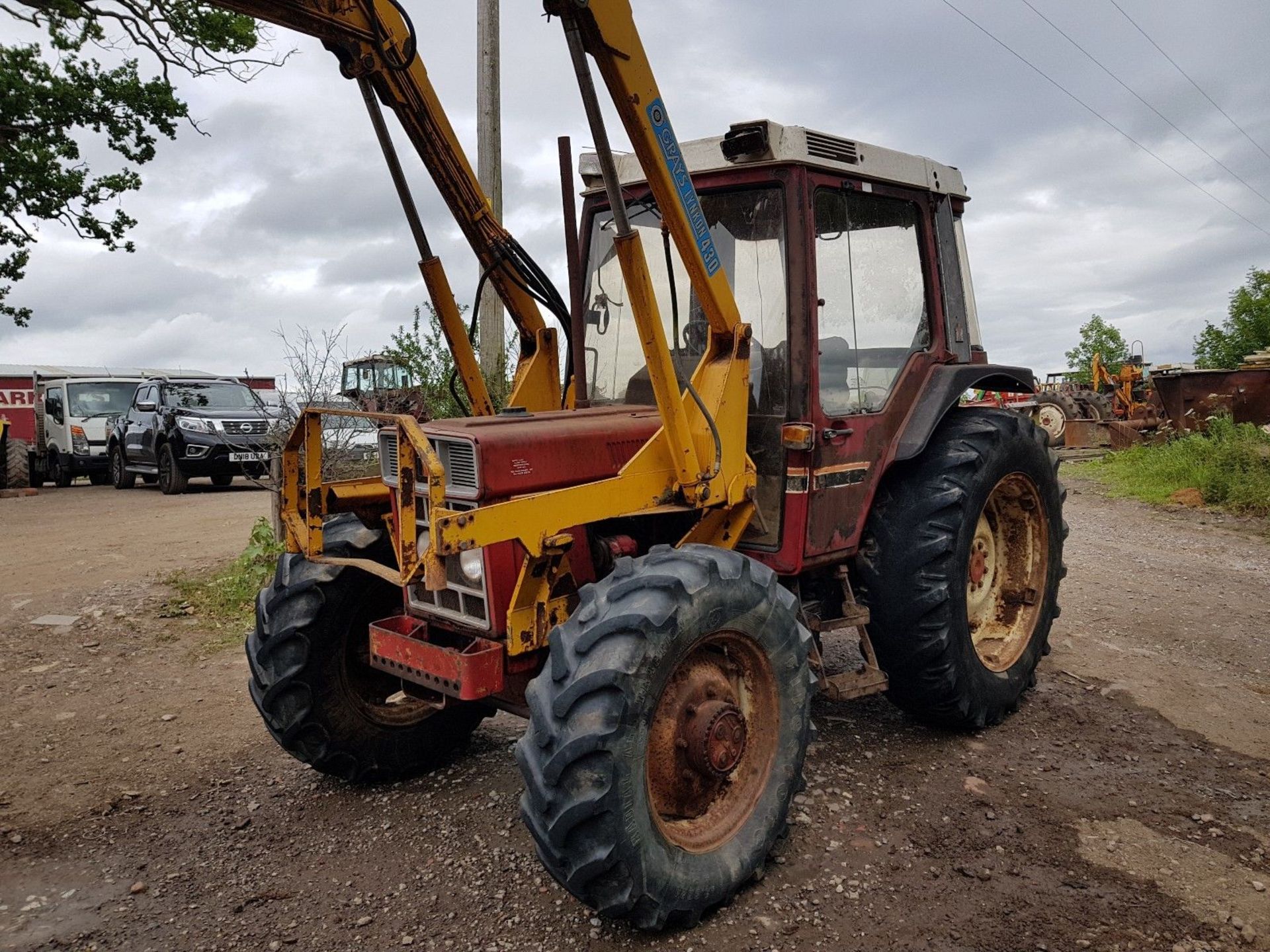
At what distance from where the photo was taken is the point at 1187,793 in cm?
389

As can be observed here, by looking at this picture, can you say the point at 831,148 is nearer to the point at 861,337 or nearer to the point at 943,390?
the point at 861,337

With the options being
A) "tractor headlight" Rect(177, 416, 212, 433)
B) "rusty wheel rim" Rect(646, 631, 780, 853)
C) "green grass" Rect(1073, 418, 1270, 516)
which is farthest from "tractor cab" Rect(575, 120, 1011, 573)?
"tractor headlight" Rect(177, 416, 212, 433)

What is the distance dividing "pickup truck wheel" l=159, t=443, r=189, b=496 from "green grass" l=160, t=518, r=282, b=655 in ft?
25.1

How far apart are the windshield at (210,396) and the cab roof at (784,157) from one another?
12.6 m

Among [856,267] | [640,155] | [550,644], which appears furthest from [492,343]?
[550,644]

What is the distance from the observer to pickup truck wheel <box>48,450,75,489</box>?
60.4 ft

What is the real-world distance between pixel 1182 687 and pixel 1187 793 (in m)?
1.47

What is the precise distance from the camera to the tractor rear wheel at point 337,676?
380 centimetres

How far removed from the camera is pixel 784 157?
3.77 metres

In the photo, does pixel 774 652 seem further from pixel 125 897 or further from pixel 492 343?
pixel 492 343

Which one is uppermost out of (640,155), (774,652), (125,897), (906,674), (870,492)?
(640,155)

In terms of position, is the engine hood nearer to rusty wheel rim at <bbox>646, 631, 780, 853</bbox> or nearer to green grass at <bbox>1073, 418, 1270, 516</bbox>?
rusty wheel rim at <bbox>646, 631, 780, 853</bbox>

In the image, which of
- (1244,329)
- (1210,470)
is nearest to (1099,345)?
(1244,329)

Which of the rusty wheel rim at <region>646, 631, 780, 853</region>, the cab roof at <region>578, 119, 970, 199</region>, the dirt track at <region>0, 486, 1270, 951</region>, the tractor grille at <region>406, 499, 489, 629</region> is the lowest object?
the dirt track at <region>0, 486, 1270, 951</region>
